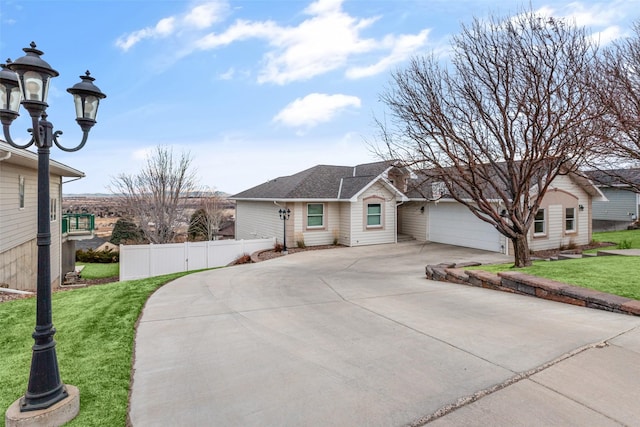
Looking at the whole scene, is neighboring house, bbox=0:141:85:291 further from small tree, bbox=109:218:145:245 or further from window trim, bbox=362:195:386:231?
window trim, bbox=362:195:386:231

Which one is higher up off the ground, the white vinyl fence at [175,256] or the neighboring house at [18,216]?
the neighboring house at [18,216]

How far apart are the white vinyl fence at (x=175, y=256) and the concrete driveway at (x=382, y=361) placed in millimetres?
8226

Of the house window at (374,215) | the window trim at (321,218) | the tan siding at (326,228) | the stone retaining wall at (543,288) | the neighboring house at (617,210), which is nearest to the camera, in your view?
the stone retaining wall at (543,288)

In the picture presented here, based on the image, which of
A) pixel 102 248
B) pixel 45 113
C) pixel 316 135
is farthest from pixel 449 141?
pixel 102 248

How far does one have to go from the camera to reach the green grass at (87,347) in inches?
133

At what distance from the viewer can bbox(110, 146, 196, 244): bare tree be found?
2028 cm

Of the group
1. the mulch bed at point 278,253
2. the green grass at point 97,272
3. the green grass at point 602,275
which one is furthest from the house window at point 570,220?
the green grass at point 97,272

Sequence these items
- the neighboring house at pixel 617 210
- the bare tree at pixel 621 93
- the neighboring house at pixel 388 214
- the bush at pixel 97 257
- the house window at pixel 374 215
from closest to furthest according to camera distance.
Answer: the bare tree at pixel 621 93 < the neighboring house at pixel 388 214 < the house window at pixel 374 215 < the bush at pixel 97 257 < the neighboring house at pixel 617 210

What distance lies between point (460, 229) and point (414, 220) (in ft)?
11.2

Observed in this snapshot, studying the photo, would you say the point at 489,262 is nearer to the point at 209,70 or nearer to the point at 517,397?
the point at 517,397

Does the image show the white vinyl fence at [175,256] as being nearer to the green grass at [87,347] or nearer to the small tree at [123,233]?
the green grass at [87,347]

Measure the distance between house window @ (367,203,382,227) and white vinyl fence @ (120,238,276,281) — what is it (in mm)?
6399

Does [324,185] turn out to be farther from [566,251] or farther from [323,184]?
[566,251]

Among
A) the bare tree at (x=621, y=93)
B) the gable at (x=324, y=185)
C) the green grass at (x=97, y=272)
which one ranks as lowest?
the green grass at (x=97, y=272)
